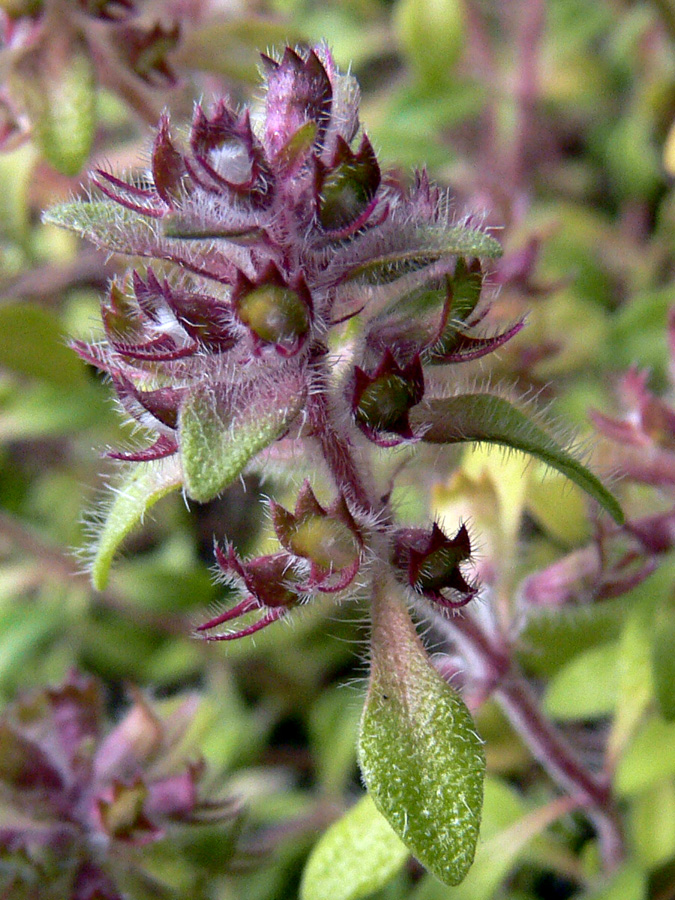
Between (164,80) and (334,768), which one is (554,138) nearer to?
(164,80)

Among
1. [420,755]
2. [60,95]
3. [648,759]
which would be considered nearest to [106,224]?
[420,755]

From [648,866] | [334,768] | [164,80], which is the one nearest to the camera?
[648,866]

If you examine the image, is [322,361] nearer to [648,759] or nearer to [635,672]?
[635,672]

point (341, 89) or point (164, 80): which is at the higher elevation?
point (341, 89)

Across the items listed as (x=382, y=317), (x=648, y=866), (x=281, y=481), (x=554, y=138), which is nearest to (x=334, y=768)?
(x=648, y=866)

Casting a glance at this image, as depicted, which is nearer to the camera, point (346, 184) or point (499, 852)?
point (346, 184)

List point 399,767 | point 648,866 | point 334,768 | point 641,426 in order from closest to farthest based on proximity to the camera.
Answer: point 399,767 → point 641,426 → point 648,866 → point 334,768
